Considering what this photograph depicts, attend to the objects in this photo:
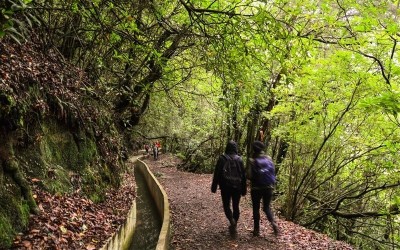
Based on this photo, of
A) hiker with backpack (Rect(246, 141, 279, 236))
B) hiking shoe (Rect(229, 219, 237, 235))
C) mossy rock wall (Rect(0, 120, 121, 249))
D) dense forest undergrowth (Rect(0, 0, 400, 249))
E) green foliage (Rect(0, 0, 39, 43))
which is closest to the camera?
green foliage (Rect(0, 0, 39, 43))

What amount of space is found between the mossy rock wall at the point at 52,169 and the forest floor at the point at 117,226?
0.20 meters

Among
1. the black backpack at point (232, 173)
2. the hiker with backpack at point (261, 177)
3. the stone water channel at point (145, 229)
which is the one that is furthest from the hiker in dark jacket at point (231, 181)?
the stone water channel at point (145, 229)

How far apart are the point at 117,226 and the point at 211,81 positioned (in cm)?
386

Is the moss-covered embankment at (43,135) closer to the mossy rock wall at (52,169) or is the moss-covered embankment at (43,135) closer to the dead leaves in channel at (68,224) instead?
the mossy rock wall at (52,169)

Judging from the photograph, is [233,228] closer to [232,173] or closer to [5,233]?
[232,173]

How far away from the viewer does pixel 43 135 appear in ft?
22.5

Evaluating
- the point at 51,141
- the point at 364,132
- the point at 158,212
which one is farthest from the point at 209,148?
the point at 51,141

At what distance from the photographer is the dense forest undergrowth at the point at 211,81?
5008 millimetres

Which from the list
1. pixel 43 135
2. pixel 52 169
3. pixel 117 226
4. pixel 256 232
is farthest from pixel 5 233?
pixel 256 232

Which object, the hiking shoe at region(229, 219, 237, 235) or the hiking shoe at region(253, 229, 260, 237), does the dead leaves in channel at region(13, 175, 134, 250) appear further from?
the hiking shoe at region(253, 229, 260, 237)

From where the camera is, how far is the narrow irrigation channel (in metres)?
9.16

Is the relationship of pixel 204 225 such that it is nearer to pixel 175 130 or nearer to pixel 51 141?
pixel 51 141

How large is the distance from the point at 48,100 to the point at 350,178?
10614mm

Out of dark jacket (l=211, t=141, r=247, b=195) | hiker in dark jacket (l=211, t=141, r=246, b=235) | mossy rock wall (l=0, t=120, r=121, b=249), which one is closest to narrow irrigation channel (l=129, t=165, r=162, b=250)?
mossy rock wall (l=0, t=120, r=121, b=249)
